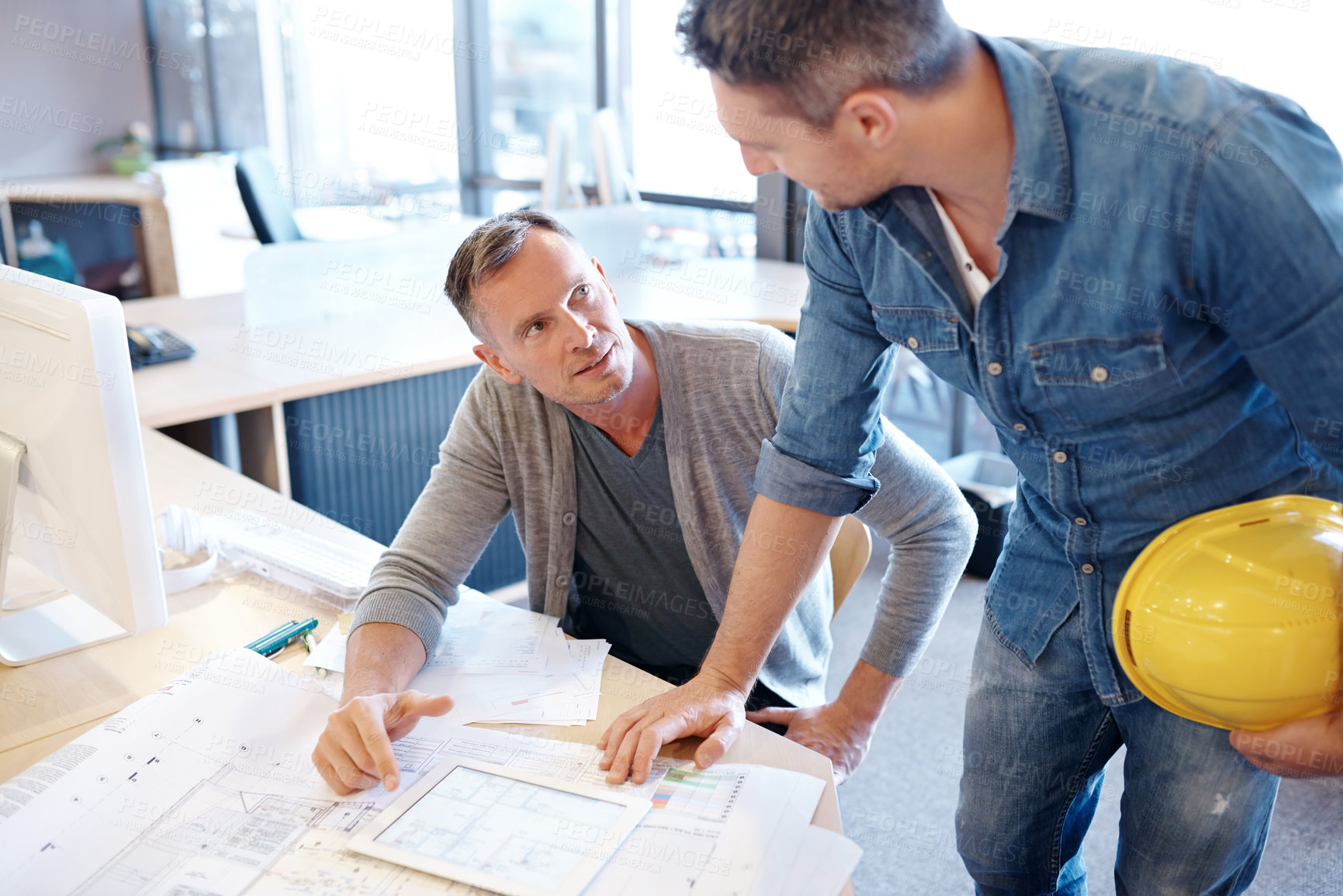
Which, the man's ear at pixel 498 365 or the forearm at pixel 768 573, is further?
the man's ear at pixel 498 365

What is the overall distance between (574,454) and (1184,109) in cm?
93

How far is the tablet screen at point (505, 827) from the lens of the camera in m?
0.85

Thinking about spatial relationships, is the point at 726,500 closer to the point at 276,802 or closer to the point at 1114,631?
the point at 1114,631

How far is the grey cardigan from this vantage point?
1366 millimetres

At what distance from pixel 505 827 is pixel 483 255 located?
2.57 feet

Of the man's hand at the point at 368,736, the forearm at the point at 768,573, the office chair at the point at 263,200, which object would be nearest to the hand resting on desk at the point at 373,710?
the man's hand at the point at 368,736

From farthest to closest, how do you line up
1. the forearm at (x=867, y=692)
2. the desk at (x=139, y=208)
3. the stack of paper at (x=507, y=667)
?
the desk at (x=139, y=208), the forearm at (x=867, y=692), the stack of paper at (x=507, y=667)

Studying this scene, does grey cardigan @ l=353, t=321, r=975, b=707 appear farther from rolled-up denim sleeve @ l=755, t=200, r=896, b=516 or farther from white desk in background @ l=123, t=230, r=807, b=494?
white desk in background @ l=123, t=230, r=807, b=494

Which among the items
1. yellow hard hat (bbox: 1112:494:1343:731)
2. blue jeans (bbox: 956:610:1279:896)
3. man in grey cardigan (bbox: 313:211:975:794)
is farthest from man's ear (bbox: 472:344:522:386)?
yellow hard hat (bbox: 1112:494:1343:731)

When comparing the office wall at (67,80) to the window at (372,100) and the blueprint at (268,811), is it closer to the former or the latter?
the window at (372,100)

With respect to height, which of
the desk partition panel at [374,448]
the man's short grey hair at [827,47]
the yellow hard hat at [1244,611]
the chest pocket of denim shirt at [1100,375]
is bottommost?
the desk partition panel at [374,448]

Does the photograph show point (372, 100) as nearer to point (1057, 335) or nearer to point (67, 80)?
point (67, 80)

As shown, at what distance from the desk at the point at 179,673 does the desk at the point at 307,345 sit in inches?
30.0

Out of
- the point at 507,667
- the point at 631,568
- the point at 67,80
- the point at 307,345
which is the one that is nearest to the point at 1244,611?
the point at 507,667
